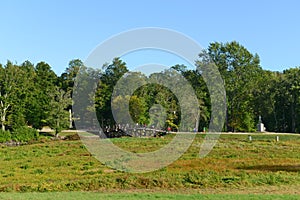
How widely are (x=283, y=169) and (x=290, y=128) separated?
49664mm

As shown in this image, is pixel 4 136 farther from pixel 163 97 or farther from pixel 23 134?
pixel 163 97

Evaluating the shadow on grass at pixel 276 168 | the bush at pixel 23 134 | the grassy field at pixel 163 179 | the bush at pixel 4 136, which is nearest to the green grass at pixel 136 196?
the grassy field at pixel 163 179

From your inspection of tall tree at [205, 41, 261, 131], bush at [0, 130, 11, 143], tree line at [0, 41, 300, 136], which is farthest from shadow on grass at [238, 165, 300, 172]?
tall tree at [205, 41, 261, 131]

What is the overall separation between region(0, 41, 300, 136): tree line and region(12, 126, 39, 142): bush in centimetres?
279

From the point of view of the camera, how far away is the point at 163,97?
60844mm

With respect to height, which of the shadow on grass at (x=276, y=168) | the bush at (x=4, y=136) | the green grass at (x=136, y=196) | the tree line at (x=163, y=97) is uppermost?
the tree line at (x=163, y=97)

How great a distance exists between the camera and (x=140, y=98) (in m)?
59.3

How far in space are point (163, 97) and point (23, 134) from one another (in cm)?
2001

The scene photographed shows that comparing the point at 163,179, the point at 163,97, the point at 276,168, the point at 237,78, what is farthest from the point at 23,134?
the point at 163,179

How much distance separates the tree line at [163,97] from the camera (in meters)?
58.8

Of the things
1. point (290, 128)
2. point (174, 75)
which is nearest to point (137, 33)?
point (174, 75)

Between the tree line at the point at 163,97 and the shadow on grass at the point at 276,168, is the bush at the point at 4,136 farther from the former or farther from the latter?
the shadow on grass at the point at 276,168

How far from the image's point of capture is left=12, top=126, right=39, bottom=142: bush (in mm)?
53156

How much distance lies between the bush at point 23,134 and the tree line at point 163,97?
2793mm
